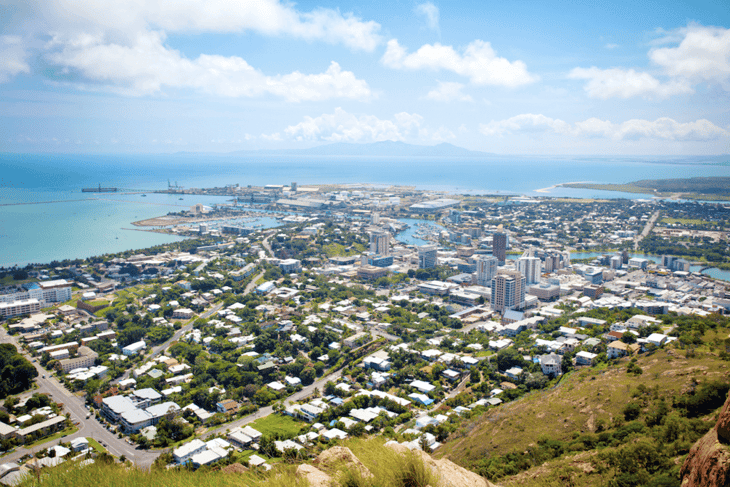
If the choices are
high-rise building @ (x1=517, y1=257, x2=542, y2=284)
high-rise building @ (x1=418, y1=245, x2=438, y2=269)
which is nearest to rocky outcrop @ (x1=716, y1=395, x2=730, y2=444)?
high-rise building @ (x1=517, y1=257, x2=542, y2=284)

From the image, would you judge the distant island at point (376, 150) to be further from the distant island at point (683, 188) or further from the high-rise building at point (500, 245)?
the high-rise building at point (500, 245)

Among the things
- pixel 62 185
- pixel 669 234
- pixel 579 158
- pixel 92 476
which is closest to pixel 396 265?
pixel 669 234

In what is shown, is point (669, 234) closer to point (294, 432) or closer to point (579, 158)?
point (294, 432)

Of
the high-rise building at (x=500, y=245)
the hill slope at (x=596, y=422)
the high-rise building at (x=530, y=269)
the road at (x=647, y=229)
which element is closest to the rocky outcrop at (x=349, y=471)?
the hill slope at (x=596, y=422)

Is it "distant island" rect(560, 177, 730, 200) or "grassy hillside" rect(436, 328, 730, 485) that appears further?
"distant island" rect(560, 177, 730, 200)

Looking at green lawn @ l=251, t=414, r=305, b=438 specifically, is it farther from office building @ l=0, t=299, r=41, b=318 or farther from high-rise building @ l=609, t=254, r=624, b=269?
high-rise building @ l=609, t=254, r=624, b=269

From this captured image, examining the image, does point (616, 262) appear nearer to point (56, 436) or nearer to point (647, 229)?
point (647, 229)

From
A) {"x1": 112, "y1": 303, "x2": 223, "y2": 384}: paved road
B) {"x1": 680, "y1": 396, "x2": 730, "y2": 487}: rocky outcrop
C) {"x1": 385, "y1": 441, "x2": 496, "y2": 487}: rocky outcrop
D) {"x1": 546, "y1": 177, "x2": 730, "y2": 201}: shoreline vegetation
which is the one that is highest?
{"x1": 546, "y1": 177, "x2": 730, "y2": 201}: shoreline vegetation

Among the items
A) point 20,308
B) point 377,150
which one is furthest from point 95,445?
point 377,150
